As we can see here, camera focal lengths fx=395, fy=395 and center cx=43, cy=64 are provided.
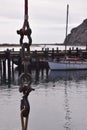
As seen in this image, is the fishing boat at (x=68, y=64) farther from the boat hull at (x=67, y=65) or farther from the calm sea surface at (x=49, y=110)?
the calm sea surface at (x=49, y=110)

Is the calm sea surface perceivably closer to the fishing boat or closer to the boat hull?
the fishing boat

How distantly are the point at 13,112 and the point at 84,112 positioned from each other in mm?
6031

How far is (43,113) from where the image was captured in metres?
33.1

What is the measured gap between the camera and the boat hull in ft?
265

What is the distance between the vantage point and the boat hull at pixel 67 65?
80.8 m

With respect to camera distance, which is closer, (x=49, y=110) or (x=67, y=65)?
(x=49, y=110)

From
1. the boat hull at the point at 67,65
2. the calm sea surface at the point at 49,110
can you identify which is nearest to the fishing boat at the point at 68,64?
the boat hull at the point at 67,65

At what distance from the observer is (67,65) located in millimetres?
82438

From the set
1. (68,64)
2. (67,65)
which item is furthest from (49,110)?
(67,65)

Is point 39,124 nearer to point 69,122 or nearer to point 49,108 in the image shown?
point 69,122

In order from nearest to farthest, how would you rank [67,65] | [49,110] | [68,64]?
[49,110] → [68,64] → [67,65]

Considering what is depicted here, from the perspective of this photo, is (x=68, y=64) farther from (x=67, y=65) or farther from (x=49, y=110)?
(x=49, y=110)

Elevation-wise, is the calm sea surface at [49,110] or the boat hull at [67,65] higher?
the boat hull at [67,65]

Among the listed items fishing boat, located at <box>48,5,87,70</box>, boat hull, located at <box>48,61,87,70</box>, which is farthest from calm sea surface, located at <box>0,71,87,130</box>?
boat hull, located at <box>48,61,87,70</box>
